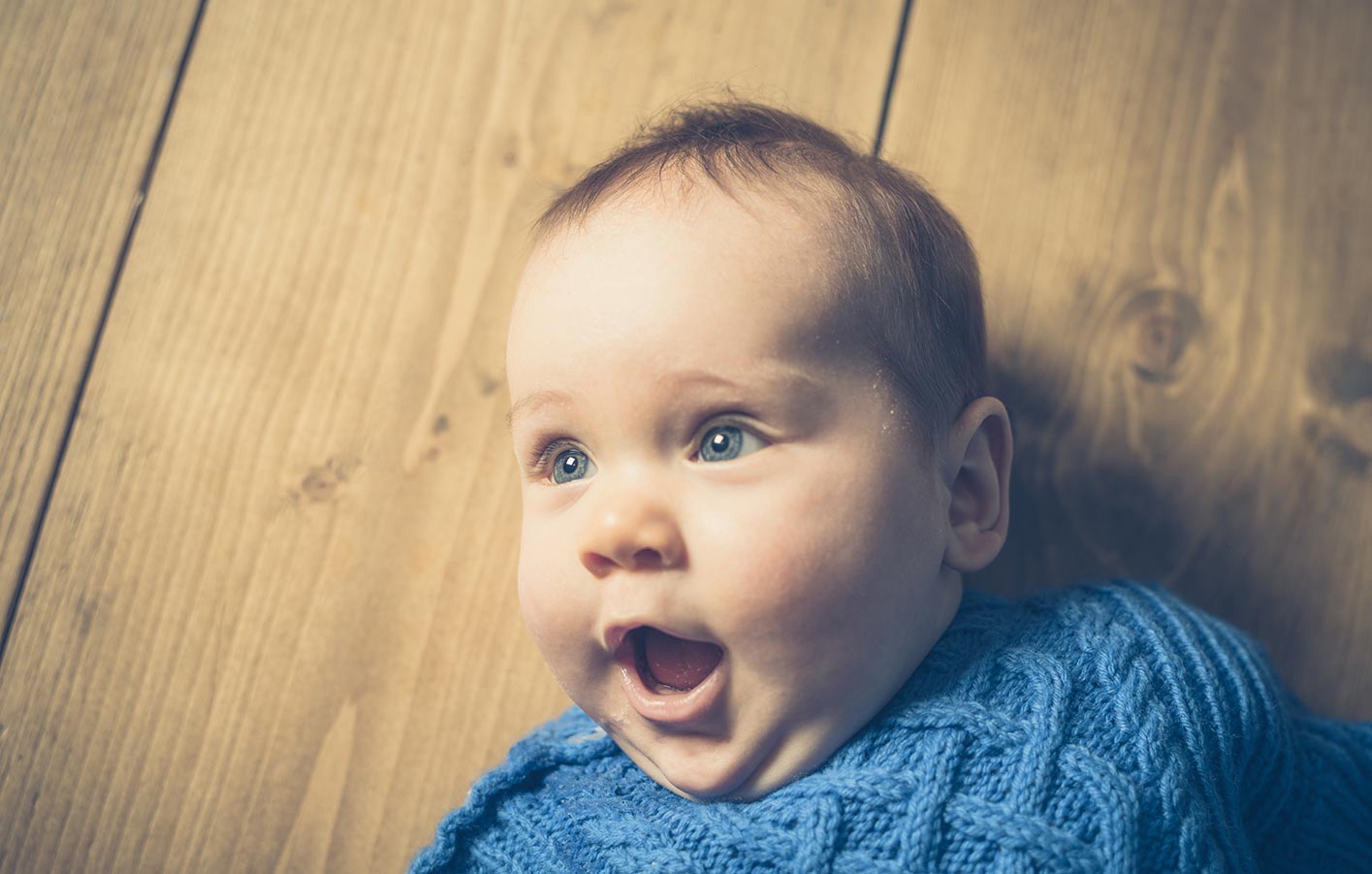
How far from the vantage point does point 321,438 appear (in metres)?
1.06

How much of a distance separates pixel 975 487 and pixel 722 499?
0.26m

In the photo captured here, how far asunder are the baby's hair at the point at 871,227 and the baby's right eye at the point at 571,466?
0.66ft

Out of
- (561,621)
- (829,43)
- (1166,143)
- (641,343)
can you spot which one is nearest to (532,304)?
(641,343)

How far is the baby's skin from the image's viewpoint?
695 mm

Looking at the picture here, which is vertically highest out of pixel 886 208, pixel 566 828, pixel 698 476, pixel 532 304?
pixel 886 208

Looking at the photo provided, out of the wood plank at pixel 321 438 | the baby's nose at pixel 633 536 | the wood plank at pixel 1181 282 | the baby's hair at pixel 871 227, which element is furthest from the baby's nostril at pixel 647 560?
the wood plank at pixel 1181 282

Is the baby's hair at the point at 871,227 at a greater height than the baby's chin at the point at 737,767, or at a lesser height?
greater

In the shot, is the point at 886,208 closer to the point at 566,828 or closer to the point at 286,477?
the point at 566,828

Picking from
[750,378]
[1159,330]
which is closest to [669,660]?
[750,378]

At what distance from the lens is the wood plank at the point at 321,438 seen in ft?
3.25

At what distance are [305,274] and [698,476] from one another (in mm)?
627

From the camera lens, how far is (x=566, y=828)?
788 millimetres

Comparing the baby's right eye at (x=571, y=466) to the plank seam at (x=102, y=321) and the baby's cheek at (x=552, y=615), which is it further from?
the plank seam at (x=102, y=321)

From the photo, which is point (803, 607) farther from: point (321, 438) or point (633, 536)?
point (321, 438)
